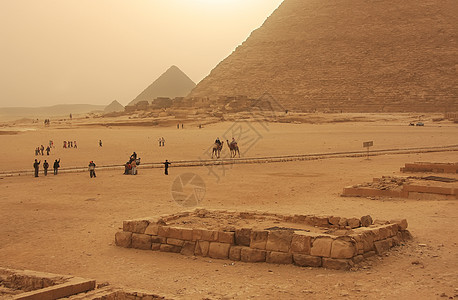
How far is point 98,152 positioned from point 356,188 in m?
13.8

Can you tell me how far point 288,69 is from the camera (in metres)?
71.6

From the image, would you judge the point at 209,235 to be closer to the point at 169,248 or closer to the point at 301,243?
the point at 169,248

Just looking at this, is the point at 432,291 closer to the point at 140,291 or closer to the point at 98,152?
the point at 140,291

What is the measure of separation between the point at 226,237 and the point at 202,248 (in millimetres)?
317

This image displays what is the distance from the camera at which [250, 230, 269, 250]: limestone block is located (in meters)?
5.82

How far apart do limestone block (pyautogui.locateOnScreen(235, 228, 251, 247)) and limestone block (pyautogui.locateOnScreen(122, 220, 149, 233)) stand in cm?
→ 127

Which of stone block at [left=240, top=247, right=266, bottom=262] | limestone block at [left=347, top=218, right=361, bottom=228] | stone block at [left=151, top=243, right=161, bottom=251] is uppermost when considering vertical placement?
limestone block at [left=347, top=218, right=361, bottom=228]

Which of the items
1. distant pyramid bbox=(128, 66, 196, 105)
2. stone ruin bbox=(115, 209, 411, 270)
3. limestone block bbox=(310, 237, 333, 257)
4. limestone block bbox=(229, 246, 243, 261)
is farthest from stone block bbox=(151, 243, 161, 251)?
distant pyramid bbox=(128, 66, 196, 105)

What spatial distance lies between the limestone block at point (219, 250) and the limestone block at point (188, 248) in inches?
9.0

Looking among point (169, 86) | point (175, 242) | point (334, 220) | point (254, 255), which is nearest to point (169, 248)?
point (175, 242)

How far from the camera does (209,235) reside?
6145 millimetres

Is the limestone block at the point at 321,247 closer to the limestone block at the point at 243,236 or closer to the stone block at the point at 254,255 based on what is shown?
the stone block at the point at 254,255

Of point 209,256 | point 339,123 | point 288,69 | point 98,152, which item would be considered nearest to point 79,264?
point 209,256

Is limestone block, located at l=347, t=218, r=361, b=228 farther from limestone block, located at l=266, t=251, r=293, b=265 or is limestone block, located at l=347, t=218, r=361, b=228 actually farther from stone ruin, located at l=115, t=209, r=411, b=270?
limestone block, located at l=266, t=251, r=293, b=265
